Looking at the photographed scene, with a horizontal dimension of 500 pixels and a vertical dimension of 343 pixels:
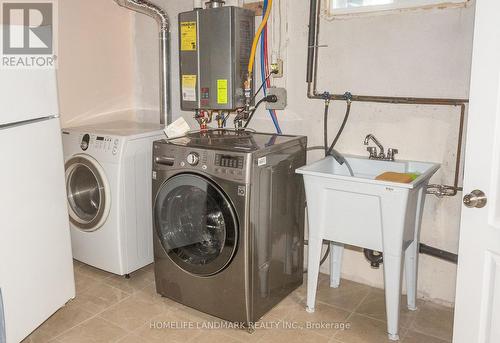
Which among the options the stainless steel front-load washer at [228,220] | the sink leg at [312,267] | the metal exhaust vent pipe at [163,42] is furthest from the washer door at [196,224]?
the metal exhaust vent pipe at [163,42]

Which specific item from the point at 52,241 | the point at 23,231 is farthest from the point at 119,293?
the point at 23,231

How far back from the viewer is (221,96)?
2.76 m

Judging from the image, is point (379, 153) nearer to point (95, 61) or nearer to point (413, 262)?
point (413, 262)

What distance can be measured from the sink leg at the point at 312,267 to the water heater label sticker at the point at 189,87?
3.97 ft

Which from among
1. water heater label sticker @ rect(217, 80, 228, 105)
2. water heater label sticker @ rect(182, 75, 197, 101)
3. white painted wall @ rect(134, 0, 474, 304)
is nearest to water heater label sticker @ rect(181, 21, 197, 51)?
water heater label sticker @ rect(182, 75, 197, 101)

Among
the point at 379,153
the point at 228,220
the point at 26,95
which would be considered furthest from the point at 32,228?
the point at 379,153

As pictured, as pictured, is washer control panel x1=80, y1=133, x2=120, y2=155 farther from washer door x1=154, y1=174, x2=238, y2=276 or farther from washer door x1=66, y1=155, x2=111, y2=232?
washer door x1=154, y1=174, x2=238, y2=276

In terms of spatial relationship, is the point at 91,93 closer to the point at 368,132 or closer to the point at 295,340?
the point at 368,132

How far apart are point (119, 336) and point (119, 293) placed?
46 centimetres

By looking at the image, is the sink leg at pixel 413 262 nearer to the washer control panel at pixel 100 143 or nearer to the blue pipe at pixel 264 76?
the blue pipe at pixel 264 76

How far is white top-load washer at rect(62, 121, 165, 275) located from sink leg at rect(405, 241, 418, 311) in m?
1.58

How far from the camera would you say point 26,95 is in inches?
78.2

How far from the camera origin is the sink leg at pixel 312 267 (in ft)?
7.68

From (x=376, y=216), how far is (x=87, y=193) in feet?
6.09
